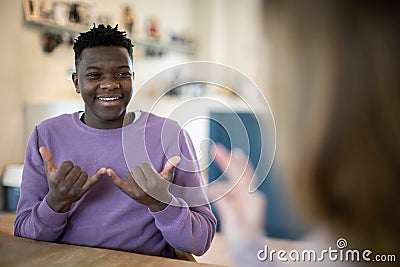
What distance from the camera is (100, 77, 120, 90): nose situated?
72 cm

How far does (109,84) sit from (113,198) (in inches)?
6.7

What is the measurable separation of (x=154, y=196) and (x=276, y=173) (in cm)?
37

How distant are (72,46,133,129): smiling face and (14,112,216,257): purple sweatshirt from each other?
0.11 ft

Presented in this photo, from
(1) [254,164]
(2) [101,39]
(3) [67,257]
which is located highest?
(2) [101,39]

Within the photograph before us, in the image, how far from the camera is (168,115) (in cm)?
77

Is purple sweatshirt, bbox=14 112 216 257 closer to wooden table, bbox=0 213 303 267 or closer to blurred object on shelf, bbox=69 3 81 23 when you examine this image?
wooden table, bbox=0 213 303 267

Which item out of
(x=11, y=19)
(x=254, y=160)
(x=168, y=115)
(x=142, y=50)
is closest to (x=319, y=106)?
(x=254, y=160)

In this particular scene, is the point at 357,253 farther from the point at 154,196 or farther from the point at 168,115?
the point at 168,115

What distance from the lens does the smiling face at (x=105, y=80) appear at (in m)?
0.71

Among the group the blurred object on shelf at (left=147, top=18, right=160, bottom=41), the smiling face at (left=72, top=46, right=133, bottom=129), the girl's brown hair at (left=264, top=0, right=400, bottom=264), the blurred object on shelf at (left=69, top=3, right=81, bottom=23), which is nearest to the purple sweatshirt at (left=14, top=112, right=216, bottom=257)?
the smiling face at (left=72, top=46, right=133, bottom=129)

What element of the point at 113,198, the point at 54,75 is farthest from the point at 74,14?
the point at 113,198

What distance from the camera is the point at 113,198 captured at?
0.72 m

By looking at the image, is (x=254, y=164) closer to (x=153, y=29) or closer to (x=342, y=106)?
(x=342, y=106)

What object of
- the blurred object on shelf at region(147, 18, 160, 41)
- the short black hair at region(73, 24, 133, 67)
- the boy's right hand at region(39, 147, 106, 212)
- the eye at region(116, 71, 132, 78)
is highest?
the blurred object on shelf at region(147, 18, 160, 41)
